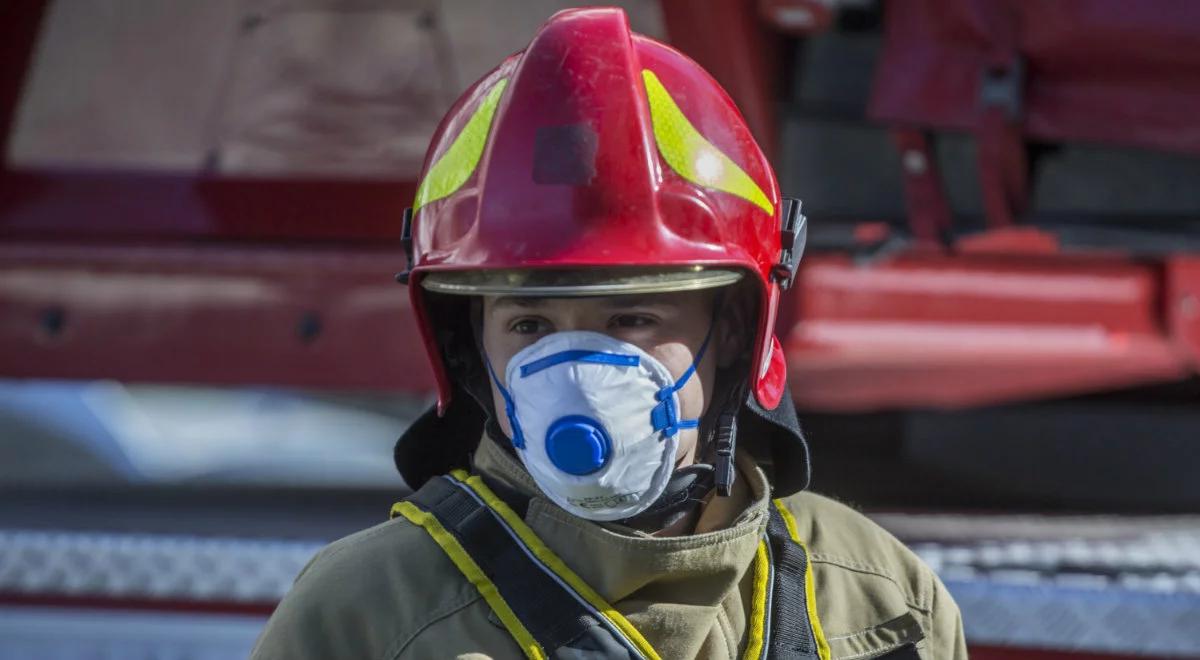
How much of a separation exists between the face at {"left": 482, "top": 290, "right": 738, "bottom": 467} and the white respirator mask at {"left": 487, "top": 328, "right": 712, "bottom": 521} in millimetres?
24

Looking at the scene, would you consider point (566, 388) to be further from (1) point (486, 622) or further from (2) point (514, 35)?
(2) point (514, 35)

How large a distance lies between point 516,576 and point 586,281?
→ 0.93ft

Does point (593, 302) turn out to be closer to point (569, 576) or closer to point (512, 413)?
point (512, 413)

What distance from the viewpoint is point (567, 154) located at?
1.38m

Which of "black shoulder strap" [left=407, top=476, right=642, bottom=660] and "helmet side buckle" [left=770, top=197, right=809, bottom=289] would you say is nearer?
"black shoulder strap" [left=407, top=476, right=642, bottom=660]

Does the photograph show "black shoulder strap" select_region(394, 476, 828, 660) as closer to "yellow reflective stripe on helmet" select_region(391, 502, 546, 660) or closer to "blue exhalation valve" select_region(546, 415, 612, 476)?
"yellow reflective stripe on helmet" select_region(391, 502, 546, 660)

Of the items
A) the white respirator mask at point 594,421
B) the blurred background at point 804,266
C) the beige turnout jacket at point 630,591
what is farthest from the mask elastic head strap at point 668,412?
the blurred background at point 804,266

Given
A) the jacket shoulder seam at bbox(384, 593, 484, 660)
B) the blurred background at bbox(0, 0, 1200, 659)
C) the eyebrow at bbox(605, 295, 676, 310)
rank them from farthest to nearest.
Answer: the blurred background at bbox(0, 0, 1200, 659) → the eyebrow at bbox(605, 295, 676, 310) → the jacket shoulder seam at bbox(384, 593, 484, 660)

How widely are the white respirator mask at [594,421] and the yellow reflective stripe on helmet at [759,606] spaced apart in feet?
0.52

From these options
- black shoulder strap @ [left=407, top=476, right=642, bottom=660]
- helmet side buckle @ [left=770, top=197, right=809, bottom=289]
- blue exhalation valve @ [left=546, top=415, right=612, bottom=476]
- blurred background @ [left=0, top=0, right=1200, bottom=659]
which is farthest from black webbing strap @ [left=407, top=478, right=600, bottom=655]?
blurred background @ [left=0, top=0, right=1200, bottom=659]

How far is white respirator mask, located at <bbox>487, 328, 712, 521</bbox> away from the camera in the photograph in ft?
4.35

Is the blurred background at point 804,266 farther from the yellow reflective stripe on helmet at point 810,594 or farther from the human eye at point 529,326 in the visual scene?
the human eye at point 529,326

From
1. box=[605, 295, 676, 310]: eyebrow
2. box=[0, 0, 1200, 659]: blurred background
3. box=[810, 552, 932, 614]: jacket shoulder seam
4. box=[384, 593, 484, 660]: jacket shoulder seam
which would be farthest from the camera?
box=[0, 0, 1200, 659]: blurred background

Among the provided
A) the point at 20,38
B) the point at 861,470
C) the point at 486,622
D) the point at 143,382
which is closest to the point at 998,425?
the point at 861,470
